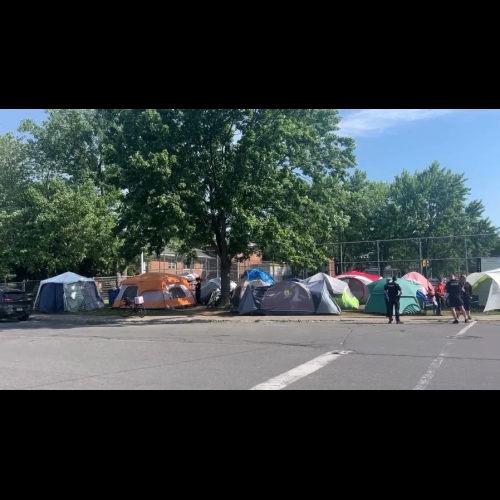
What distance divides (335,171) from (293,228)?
5.28 meters

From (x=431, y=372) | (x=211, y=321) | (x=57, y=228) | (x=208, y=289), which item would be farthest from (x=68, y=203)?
(x=431, y=372)

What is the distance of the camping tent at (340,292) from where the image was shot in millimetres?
25016

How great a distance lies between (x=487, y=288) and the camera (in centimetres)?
2277

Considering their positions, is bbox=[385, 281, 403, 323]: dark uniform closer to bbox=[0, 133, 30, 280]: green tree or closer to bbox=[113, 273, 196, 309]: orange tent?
bbox=[113, 273, 196, 309]: orange tent

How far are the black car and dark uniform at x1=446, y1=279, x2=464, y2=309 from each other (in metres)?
18.3

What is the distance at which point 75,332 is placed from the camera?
18359 mm

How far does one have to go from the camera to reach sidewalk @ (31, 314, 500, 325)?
64.4 ft

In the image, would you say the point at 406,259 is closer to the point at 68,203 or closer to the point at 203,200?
the point at 203,200

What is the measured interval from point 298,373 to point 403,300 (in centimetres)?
1334

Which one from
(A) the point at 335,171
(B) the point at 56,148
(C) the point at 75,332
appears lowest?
(C) the point at 75,332

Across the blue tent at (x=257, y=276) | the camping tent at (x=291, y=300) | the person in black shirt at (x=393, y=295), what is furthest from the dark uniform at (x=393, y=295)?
the blue tent at (x=257, y=276)
